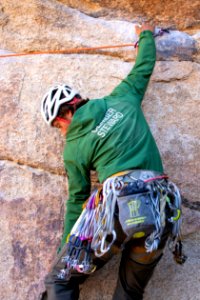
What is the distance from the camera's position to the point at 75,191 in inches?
161

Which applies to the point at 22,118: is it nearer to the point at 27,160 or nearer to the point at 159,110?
the point at 27,160

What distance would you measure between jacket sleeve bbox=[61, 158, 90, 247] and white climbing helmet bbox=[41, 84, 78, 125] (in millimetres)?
395

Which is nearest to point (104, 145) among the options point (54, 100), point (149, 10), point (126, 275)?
point (54, 100)

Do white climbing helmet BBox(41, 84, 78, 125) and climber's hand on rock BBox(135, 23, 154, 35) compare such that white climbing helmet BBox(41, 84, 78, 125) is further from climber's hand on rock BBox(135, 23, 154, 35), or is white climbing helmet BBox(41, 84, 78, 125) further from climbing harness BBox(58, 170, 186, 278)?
climber's hand on rock BBox(135, 23, 154, 35)

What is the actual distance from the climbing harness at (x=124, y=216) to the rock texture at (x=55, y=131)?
0.58m

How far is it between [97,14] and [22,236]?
2268 mm

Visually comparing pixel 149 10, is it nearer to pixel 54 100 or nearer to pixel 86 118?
pixel 54 100

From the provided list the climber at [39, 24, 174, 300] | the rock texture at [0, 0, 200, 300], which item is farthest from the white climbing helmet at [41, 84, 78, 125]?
the rock texture at [0, 0, 200, 300]

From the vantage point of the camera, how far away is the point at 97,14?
5.15 meters

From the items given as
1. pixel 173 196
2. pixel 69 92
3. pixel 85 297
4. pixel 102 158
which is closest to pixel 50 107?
pixel 69 92

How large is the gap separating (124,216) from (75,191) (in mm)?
588

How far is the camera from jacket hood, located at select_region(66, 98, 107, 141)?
394cm

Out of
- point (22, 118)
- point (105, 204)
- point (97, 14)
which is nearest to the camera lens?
point (105, 204)

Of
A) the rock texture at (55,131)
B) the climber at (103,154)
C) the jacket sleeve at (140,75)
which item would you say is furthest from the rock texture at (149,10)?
the climber at (103,154)
